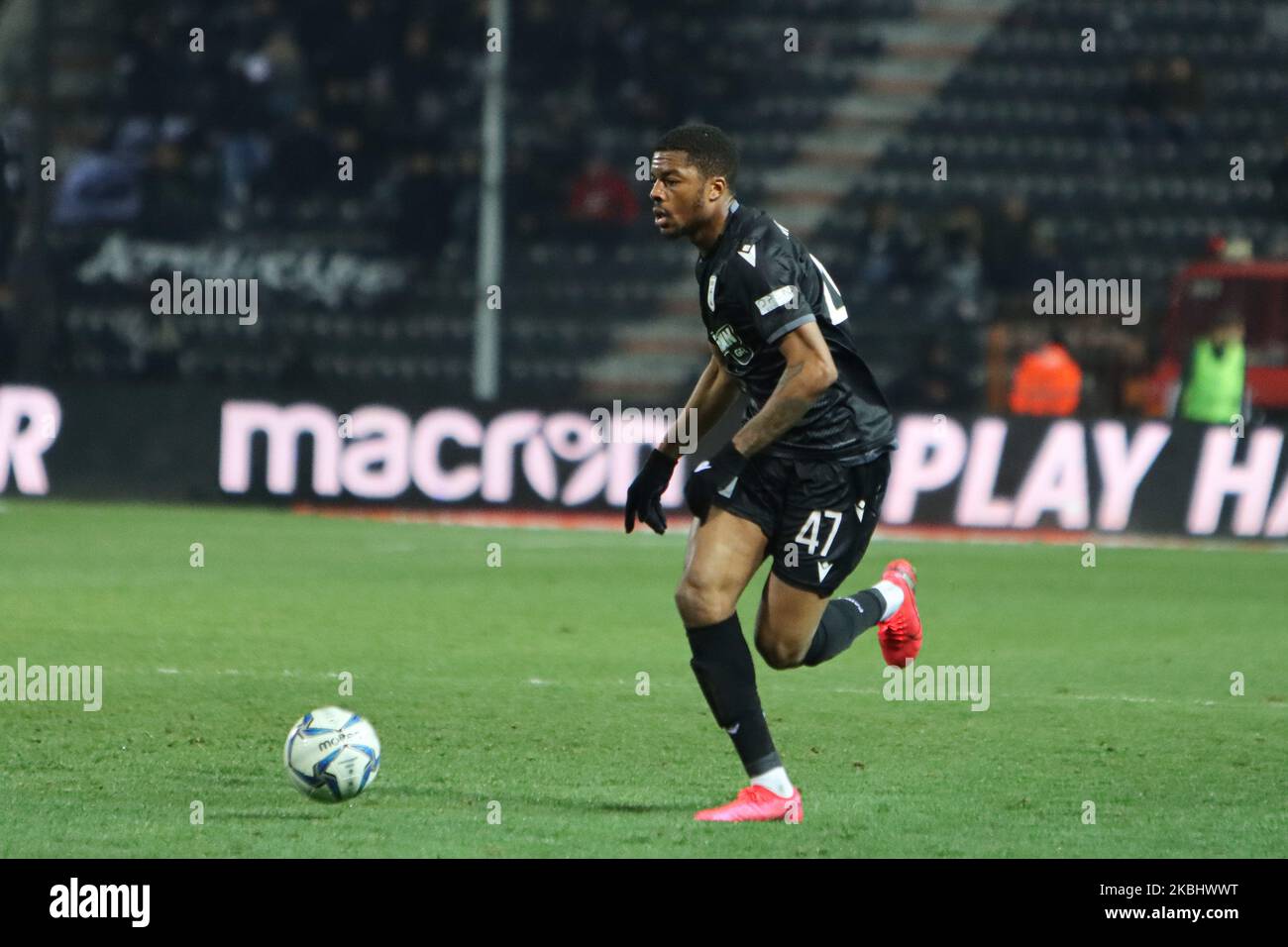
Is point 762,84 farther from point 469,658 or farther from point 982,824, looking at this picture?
point 982,824

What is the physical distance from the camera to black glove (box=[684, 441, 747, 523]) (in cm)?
633

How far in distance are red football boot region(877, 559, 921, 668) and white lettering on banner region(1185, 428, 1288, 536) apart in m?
8.72

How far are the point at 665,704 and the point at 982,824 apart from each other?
258 cm

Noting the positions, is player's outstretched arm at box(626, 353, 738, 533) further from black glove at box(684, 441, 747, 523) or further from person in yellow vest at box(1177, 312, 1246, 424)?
person in yellow vest at box(1177, 312, 1246, 424)

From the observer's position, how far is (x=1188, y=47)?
80.5 ft

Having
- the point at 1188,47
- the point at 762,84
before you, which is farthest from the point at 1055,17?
the point at 762,84

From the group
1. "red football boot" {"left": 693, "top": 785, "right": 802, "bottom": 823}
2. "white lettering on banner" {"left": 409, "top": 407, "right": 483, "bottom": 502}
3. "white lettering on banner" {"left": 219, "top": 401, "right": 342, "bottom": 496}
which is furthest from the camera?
"white lettering on banner" {"left": 219, "top": 401, "right": 342, "bottom": 496}

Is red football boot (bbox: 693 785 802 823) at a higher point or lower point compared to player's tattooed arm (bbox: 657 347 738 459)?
lower

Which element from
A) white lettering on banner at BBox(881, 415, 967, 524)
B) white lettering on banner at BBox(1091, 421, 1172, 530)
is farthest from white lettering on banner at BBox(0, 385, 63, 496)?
white lettering on banner at BBox(1091, 421, 1172, 530)

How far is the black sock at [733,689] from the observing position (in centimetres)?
633
